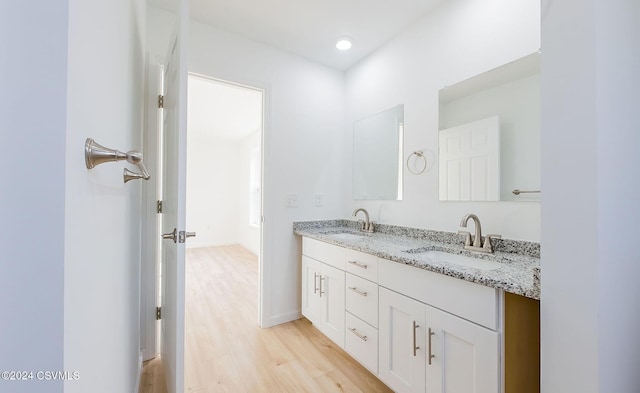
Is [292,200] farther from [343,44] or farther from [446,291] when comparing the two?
[446,291]

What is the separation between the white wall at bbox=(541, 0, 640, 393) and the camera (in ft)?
2.33

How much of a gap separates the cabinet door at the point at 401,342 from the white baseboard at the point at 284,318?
1.09m

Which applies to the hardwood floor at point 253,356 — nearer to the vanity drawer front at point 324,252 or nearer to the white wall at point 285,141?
the white wall at point 285,141

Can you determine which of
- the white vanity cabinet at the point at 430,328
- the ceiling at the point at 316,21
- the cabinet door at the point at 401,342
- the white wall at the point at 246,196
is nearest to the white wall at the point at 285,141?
→ the ceiling at the point at 316,21

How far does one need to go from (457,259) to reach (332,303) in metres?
0.93

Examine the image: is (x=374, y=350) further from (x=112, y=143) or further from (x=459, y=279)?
(x=112, y=143)

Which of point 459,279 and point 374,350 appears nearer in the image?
point 459,279

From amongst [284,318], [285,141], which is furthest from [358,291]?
[285,141]

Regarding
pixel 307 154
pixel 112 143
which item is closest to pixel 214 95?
pixel 307 154

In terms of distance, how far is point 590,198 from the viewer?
2.33 ft

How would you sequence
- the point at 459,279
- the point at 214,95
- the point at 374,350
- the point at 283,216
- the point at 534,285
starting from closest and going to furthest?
1. the point at 534,285
2. the point at 459,279
3. the point at 374,350
4. the point at 283,216
5. the point at 214,95

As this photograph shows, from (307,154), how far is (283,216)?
25.1 inches

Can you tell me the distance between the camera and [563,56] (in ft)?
2.52

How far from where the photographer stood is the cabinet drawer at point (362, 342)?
154 centimetres
